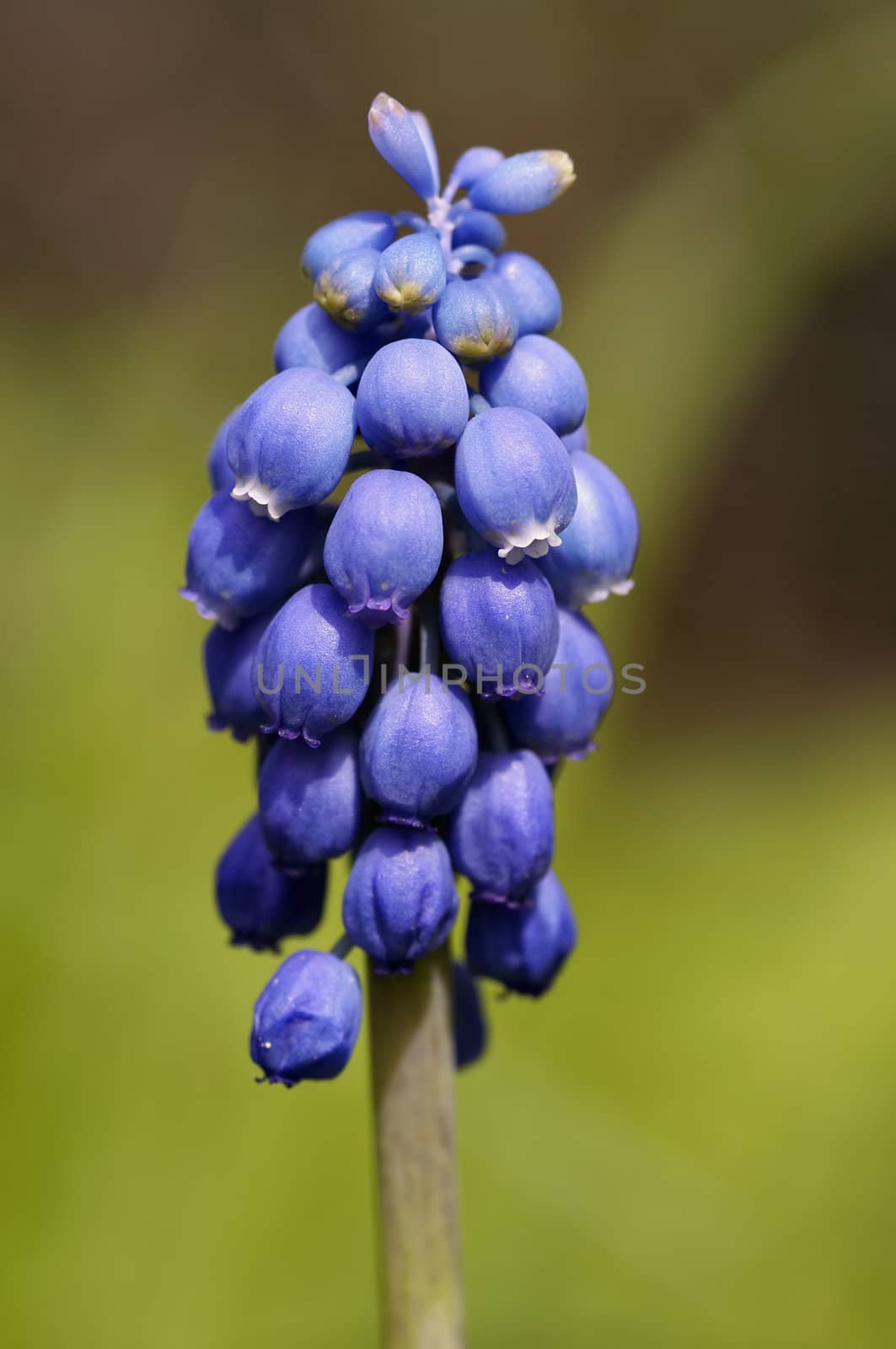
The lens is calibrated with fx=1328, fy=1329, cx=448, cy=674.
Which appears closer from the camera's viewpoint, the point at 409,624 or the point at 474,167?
the point at 409,624

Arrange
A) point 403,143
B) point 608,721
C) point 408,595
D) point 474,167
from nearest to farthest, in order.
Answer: point 408,595 < point 403,143 < point 474,167 < point 608,721

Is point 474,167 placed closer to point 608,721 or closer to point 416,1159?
point 416,1159

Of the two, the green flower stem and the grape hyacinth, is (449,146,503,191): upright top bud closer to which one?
the grape hyacinth

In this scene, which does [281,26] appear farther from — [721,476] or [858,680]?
[858,680]

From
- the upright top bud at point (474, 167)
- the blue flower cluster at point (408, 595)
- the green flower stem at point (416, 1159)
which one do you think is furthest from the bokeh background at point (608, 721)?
the upright top bud at point (474, 167)

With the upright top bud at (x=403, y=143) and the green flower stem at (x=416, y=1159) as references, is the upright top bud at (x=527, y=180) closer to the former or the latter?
the upright top bud at (x=403, y=143)

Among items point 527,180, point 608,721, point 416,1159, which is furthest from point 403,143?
point 608,721

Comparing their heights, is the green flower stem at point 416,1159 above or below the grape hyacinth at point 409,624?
below
